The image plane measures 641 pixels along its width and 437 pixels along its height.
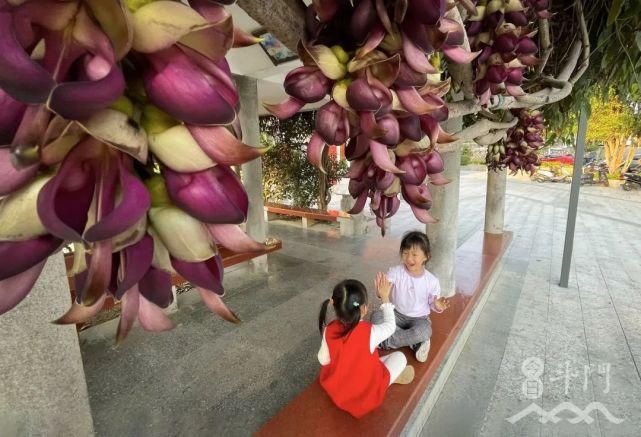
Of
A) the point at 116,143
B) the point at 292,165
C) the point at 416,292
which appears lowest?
the point at 416,292

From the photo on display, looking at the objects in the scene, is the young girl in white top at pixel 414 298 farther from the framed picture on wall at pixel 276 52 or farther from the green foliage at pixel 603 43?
the framed picture on wall at pixel 276 52

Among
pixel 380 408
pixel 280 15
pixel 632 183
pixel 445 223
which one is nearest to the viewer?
pixel 280 15

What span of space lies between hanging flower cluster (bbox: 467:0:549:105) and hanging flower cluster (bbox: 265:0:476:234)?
735mm

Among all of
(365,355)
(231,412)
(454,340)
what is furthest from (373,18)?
(454,340)

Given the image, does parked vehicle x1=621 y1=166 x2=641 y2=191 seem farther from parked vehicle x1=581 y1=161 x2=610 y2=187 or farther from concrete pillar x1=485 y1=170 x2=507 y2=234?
concrete pillar x1=485 y1=170 x2=507 y2=234

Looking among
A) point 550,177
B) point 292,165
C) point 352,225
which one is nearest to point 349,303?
point 352,225

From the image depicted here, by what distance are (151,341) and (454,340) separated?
301cm

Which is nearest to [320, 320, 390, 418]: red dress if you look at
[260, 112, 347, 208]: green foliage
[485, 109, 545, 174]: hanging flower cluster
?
[485, 109, 545, 174]: hanging flower cluster

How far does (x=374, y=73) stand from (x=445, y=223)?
9.15ft

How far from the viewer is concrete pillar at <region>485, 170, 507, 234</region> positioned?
667 cm

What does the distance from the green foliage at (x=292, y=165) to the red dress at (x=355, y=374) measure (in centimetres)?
716

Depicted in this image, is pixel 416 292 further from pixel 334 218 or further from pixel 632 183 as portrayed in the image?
pixel 632 183

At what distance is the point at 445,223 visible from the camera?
3205 millimetres

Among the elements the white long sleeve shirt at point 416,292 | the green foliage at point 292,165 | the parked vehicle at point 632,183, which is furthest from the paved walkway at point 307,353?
the parked vehicle at point 632,183
